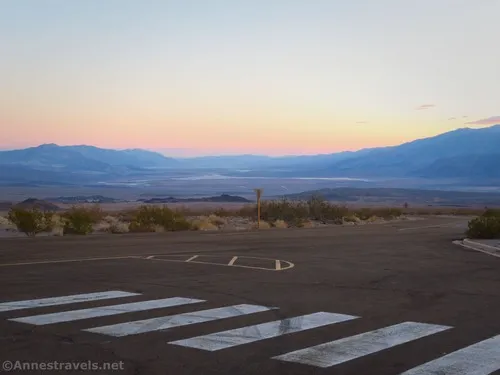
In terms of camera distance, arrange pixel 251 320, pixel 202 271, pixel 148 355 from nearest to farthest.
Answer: pixel 148 355 → pixel 251 320 → pixel 202 271

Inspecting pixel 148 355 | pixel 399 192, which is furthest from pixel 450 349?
pixel 399 192

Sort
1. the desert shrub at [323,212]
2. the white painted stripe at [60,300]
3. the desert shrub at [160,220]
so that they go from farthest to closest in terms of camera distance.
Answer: the desert shrub at [323,212] → the desert shrub at [160,220] → the white painted stripe at [60,300]

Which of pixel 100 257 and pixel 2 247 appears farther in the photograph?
pixel 2 247

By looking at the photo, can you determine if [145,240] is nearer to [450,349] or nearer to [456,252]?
[456,252]

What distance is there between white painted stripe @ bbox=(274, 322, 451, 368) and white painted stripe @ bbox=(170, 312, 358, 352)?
2.45 ft

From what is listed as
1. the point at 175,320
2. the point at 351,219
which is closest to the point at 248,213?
the point at 351,219

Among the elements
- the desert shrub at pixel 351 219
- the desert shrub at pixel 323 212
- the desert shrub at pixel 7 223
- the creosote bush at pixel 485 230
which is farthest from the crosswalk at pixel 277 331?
the desert shrub at pixel 323 212

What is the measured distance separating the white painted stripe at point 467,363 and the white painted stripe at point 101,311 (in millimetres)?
4464

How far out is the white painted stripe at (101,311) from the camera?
938 centimetres

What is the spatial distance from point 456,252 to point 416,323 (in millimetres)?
12395

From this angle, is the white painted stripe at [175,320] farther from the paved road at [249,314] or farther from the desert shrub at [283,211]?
the desert shrub at [283,211]

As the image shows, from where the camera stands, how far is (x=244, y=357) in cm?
768

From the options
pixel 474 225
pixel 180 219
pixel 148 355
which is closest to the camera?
pixel 148 355

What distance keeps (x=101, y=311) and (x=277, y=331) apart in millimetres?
2755
